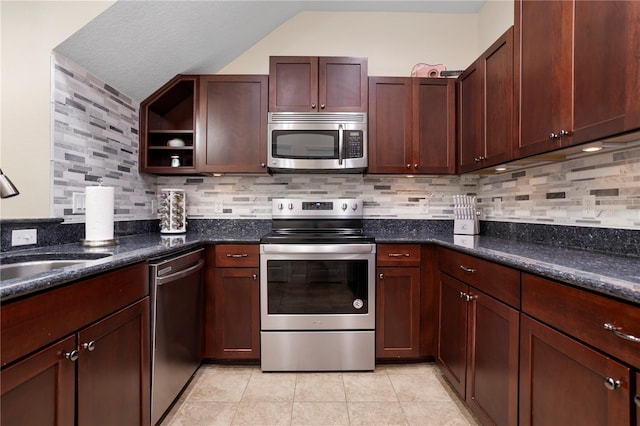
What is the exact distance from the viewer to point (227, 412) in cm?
175

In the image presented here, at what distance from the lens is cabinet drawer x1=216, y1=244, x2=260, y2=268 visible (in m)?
2.19

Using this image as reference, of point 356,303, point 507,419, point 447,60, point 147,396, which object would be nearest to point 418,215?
point 356,303

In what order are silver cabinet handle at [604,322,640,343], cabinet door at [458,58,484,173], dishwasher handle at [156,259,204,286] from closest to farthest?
silver cabinet handle at [604,322,640,343] < dishwasher handle at [156,259,204,286] < cabinet door at [458,58,484,173]

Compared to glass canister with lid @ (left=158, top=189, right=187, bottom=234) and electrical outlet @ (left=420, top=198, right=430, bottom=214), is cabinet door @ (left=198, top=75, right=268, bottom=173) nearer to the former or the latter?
glass canister with lid @ (left=158, top=189, right=187, bottom=234)

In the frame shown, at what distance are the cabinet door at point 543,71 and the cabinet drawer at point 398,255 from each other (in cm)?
90

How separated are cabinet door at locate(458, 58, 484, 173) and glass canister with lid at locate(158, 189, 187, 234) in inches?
88.0

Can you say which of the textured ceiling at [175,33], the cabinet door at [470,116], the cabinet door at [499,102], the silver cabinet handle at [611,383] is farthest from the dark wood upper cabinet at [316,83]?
the silver cabinet handle at [611,383]

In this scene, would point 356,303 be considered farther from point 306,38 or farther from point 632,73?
point 306,38

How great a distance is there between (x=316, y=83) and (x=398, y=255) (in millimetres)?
1448

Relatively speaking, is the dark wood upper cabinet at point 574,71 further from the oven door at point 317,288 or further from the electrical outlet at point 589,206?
the oven door at point 317,288

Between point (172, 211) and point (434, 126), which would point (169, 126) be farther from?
point (434, 126)

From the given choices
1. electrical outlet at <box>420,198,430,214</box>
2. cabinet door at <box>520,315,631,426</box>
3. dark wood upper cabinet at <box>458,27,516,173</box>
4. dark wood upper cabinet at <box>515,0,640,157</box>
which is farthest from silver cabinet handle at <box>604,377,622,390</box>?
electrical outlet at <box>420,198,430,214</box>

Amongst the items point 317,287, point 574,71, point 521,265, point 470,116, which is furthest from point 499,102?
point 317,287

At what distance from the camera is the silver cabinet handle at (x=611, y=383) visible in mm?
819
